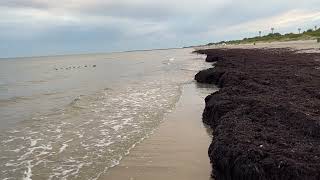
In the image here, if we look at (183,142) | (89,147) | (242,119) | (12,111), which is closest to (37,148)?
(89,147)

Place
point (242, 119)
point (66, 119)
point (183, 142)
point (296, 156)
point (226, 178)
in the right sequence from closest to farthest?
point (296, 156) → point (226, 178) → point (242, 119) → point (183, 142) → point (66, 119)

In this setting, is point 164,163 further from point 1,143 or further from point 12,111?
point 12,111

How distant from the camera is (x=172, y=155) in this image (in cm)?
854

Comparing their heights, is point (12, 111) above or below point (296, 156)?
below

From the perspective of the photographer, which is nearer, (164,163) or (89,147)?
(164,163)

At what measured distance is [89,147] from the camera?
10.0 meters

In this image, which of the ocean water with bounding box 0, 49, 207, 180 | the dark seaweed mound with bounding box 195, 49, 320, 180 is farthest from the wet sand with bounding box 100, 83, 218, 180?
the dark seaweed mound with bounding box 195, 49, 320, 180

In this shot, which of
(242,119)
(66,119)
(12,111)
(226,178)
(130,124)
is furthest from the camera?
(12,111)

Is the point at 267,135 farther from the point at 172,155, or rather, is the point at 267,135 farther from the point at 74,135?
the point at 74,135

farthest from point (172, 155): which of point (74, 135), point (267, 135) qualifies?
point (74, 135)

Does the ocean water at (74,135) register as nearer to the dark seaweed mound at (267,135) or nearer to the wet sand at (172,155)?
the wet sand at (172,155)

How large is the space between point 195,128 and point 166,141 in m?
1.39

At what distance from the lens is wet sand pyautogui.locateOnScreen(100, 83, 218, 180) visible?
736 centimetres

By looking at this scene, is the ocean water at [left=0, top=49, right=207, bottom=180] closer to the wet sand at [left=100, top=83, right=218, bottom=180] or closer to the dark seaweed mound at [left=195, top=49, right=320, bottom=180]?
the wet sand at [left=100, top=83, right=218, bottom=180]
